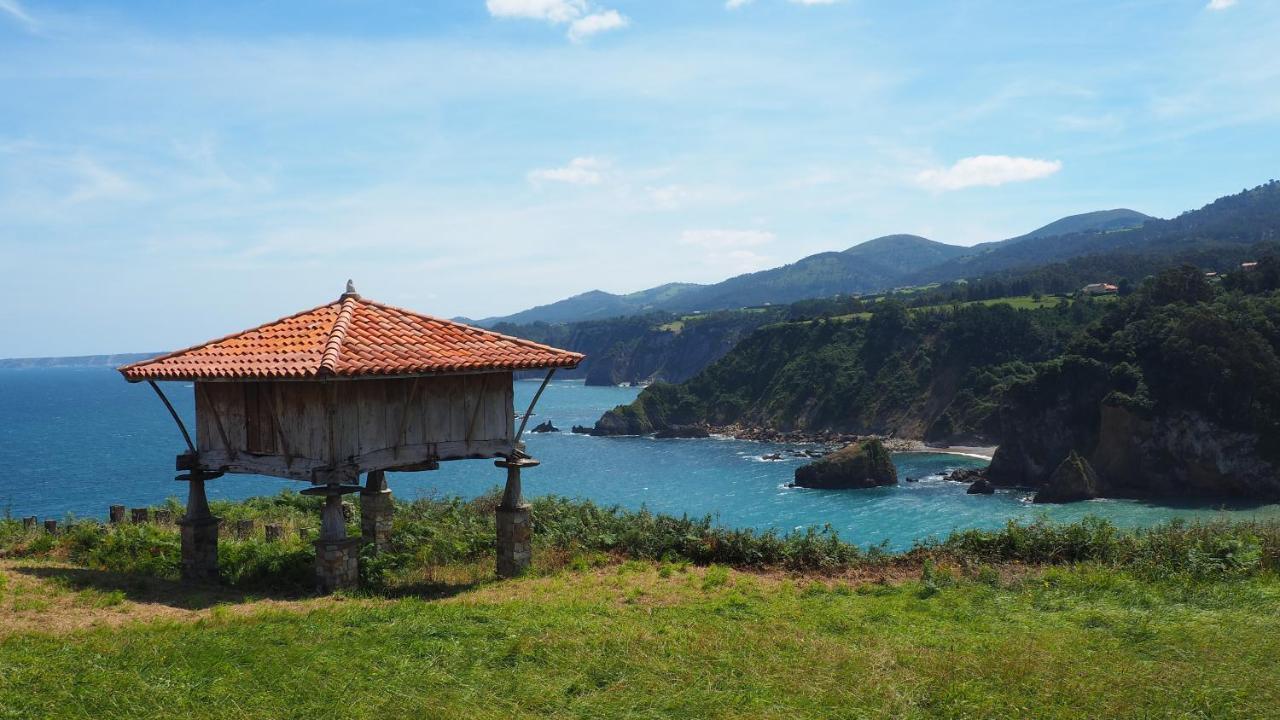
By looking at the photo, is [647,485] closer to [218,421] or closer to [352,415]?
[218,421]

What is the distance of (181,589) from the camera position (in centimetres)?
1246

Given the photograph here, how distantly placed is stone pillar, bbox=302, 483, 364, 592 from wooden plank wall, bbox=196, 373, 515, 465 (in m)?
0.58

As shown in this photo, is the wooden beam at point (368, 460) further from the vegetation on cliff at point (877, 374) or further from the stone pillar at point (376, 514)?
the vegetation on cliff at point (877, 374)

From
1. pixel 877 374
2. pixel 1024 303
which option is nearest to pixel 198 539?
pixel 877 374

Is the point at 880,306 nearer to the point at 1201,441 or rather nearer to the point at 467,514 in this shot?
the point at 1201,441

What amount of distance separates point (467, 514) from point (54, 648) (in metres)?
10.1

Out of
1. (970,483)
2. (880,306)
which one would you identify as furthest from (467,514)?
(880,306)

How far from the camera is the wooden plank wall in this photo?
12.2m

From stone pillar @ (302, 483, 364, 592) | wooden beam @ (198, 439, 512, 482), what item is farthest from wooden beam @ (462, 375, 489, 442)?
stone pillar @ (302, 483, 364, 592)

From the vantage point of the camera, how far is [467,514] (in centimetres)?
1877

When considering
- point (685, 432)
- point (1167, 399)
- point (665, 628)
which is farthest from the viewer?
point (685, 432)

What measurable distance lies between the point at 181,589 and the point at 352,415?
3426 mm

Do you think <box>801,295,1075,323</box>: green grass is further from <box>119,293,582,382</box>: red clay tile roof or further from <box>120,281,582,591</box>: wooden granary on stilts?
<box>119,293,582,382</box>: red clay tile roof

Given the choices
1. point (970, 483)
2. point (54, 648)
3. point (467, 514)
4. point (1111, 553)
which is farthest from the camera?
point (970, 483)
